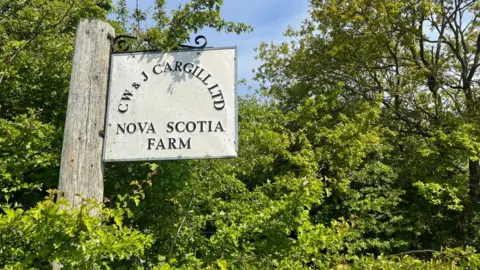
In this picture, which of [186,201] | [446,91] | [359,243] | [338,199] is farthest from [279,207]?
[446,91]

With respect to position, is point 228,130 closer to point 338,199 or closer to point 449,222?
point 338,199

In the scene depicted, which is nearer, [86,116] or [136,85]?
[86,116]

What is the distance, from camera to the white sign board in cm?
272

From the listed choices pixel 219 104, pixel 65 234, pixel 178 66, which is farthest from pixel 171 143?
pixel 65 234

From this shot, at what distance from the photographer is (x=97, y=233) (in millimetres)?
2053

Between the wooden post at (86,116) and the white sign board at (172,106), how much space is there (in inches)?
2.4

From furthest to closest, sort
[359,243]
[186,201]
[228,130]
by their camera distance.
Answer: [359,243] < [186,201] < [228,130]

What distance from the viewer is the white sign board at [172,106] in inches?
107

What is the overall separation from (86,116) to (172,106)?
1.68ft

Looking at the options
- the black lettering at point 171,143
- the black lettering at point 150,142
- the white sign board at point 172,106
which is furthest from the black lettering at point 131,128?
the black lettering at point 171,143

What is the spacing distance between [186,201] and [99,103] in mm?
1313

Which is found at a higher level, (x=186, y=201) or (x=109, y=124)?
(x=109, y=124)

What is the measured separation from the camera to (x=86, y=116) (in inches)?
109

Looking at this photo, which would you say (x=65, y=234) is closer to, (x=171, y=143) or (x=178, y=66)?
(x=171, y=143)
